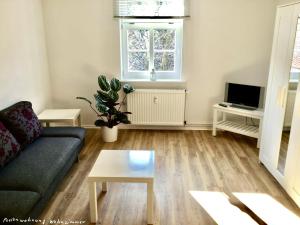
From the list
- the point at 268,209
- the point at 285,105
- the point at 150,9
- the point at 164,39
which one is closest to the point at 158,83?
the point at 164,39

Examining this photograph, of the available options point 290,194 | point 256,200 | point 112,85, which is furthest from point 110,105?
point 290,194

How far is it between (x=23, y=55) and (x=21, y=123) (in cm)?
109

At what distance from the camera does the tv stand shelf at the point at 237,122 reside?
11.7 ft

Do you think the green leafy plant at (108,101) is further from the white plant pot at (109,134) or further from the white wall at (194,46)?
the white wall at (194,46)

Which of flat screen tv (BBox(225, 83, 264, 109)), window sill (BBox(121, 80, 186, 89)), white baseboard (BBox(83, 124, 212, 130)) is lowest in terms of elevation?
white baseboard (BBox(83, 124, 212, 130))

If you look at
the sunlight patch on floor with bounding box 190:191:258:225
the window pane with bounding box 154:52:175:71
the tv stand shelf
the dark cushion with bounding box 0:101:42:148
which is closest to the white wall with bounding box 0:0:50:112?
the dark cushion with bounding box 0:101:42:148

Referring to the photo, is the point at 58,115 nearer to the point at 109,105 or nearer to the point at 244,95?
the point at 109,105

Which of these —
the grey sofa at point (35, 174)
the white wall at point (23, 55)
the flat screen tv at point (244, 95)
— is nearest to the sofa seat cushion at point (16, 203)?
the grey sofa at point (35, 174)

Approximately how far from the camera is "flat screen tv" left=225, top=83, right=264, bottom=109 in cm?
Result: 372

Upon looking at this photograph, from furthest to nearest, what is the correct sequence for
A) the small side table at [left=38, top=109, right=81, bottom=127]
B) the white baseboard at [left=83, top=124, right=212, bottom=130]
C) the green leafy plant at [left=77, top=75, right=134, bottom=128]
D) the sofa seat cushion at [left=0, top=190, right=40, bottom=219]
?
1. the white baseboard at [left=83, top=124, right=212, bottom=130]
2. the green leafy plant at [left=77, top=75, right=134, bottom=128]
3. the small side table at [left=38, top=109, right=81, bottom=127]
4. the sofa seat cushion at [left=0, top=190, right=40, bottom=219]

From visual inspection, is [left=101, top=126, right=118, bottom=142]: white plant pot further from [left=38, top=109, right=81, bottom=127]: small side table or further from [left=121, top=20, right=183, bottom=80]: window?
[left=121, top=20, right=183, bottom=80]: window

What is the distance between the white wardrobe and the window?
5.48ft

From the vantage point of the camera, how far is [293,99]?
239 centimetres

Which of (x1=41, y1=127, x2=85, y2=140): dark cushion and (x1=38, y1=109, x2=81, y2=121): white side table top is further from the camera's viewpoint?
(x1=38, y1=109, x2=81, y2=121): white side table top
